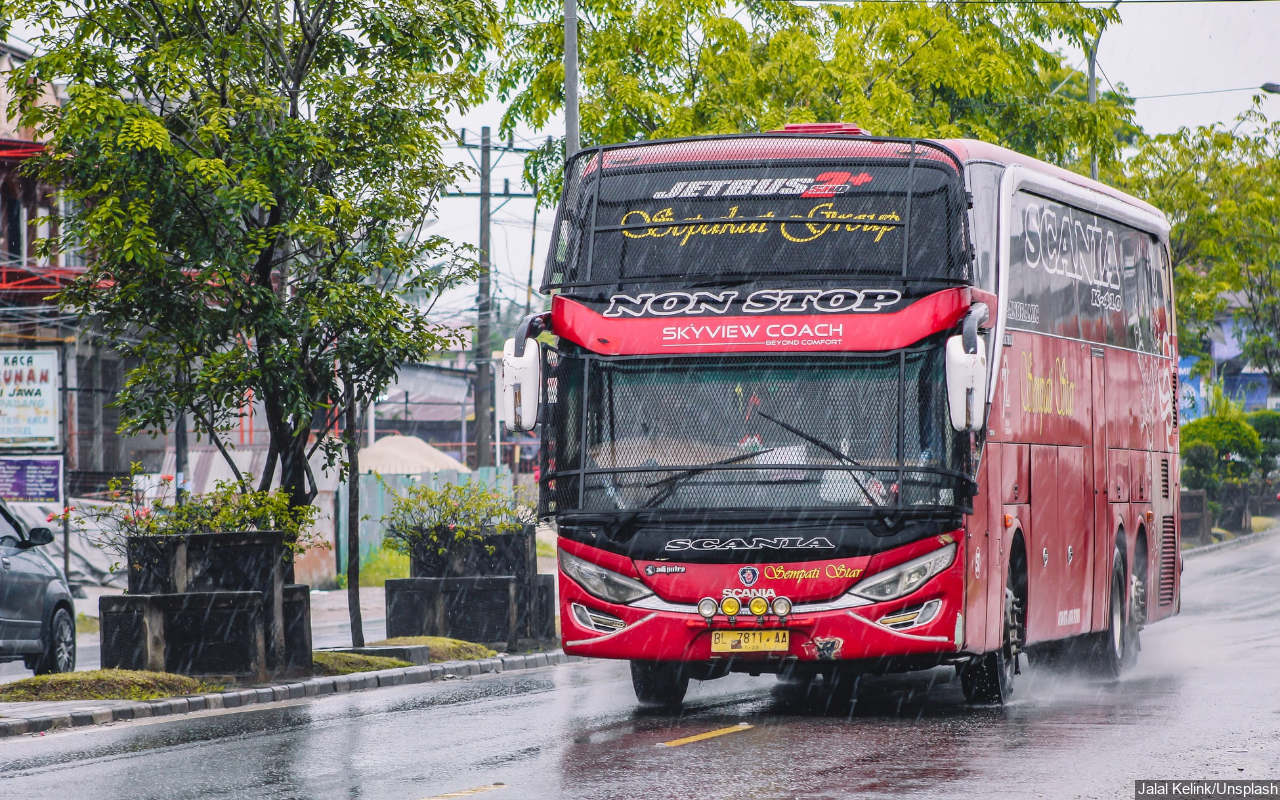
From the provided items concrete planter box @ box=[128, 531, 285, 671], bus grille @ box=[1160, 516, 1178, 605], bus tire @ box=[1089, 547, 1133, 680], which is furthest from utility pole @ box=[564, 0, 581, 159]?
bus tire @ box=[1089, 547, 1133, 680]

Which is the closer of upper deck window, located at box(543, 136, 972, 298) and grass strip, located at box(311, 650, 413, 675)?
upper deck window, located at box(543, 136, 972, 298)

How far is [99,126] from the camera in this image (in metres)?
16.7

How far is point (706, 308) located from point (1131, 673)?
291 inches

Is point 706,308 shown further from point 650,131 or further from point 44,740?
point 650,131

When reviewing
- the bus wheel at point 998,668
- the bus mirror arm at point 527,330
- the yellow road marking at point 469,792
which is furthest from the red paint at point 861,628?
the yellow road marking at point 469,792

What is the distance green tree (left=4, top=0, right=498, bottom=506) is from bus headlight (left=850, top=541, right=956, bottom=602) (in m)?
6.96

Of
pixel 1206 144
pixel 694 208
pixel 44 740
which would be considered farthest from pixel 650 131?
pixel 1206 144

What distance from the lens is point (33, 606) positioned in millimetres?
17938

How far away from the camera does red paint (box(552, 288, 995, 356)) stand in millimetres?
12320

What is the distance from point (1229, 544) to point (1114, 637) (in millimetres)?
27418

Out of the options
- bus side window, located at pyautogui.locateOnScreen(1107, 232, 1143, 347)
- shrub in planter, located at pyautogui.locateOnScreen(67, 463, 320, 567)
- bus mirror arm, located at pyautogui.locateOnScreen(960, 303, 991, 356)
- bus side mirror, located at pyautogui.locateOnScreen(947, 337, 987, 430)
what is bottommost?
shrub in planter, located at pyautogui.locateOnScreen(67, 463, 320, 567)

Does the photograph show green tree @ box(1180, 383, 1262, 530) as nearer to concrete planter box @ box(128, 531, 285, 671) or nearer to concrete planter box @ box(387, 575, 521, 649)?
concrete planter box @ box(387, 575, 521, 649)

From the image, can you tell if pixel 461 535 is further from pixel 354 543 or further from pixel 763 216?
pixel 763 216

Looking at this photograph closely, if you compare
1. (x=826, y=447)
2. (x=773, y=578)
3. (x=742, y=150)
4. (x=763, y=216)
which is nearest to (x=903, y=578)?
(x=773, y=578)
